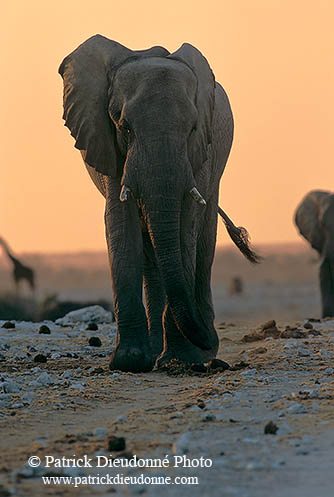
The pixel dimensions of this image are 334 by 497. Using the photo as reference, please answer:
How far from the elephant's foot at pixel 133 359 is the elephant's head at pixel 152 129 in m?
0.76

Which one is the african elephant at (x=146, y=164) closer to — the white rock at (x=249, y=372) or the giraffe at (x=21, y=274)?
the white rock at (x=249, y=372)

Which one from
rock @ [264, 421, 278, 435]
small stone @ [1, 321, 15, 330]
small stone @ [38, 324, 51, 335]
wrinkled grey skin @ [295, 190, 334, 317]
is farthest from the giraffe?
rock @ [264, 421, 278, 435]

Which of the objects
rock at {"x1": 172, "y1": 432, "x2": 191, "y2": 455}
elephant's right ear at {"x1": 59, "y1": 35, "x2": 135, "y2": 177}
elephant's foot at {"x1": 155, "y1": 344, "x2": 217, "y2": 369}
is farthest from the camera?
elephant's foot at {"x1": 155, "y1": 344, "x2": 217, "y2": 369}

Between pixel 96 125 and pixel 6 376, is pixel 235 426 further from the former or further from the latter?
pixel 96 125

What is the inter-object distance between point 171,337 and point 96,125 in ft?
7.31

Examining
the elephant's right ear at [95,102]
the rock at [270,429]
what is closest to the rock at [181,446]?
the rock at [270,429]

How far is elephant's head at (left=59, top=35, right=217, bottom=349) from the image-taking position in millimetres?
10125

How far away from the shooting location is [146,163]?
1015cm

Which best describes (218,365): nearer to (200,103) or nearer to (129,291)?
(129,291)

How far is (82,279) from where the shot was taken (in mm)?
95312

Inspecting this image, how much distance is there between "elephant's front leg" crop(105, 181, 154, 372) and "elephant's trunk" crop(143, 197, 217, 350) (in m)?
0.58

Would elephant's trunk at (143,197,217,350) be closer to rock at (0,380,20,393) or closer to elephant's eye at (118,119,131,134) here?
elephant's eye at (118,119,131,134)

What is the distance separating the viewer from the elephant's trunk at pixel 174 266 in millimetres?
10016

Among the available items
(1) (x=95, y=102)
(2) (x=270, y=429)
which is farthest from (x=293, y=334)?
(2) (x=270, y=429)
